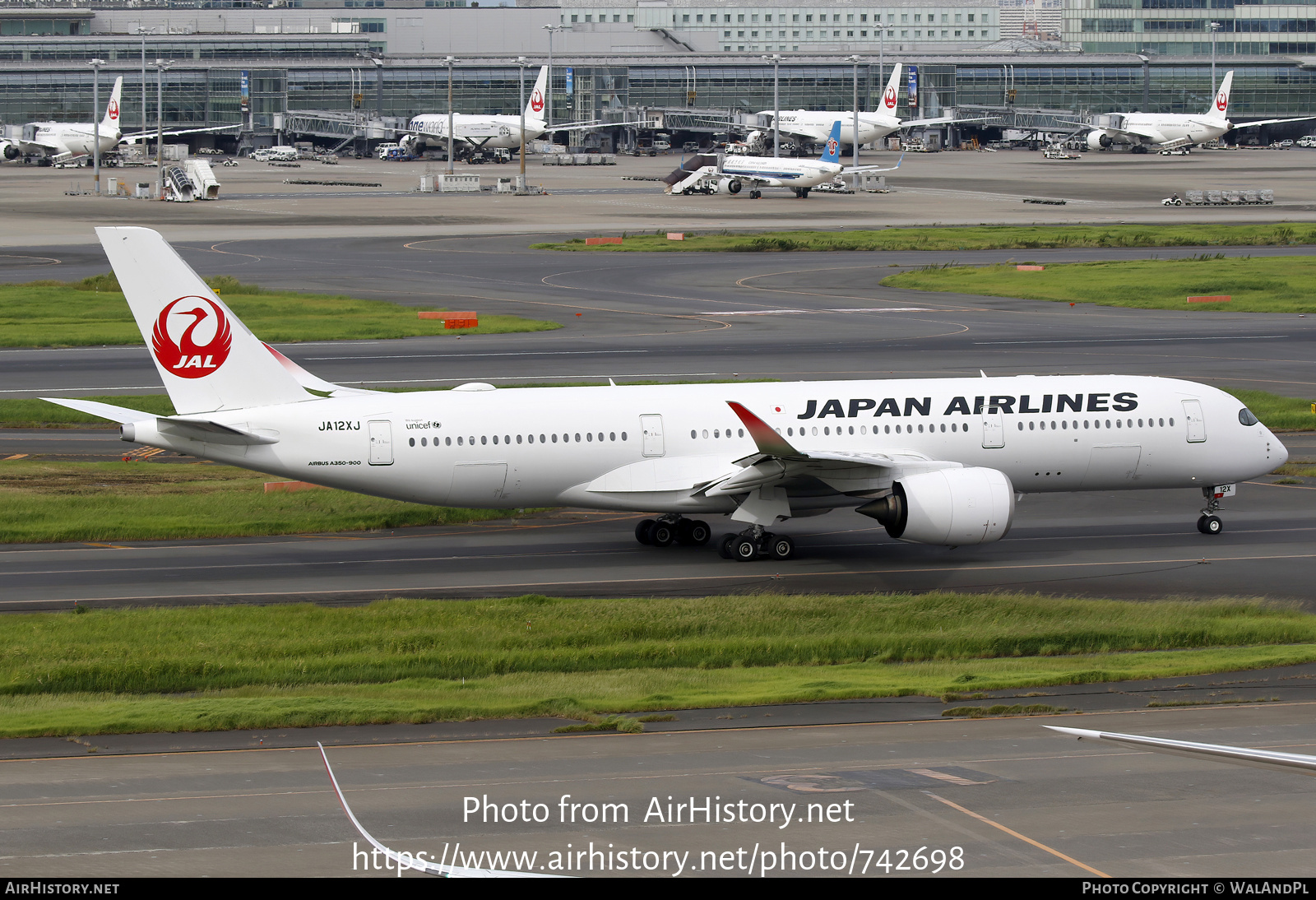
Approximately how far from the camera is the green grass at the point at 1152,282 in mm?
87188

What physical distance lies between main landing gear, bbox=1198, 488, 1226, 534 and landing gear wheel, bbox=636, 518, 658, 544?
584 inches

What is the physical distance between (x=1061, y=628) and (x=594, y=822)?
15.6 m

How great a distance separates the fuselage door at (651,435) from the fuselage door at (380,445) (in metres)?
6.28

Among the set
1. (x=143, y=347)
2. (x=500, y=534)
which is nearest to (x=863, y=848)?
(x=500, y=534)

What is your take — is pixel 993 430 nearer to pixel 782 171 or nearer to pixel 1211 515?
pixel 1211 515

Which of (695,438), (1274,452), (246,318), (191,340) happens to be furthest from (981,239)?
(191,340)

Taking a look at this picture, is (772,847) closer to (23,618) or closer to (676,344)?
(23,618)

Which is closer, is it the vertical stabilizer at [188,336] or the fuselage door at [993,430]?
the vertical stabilizer at [188,336]

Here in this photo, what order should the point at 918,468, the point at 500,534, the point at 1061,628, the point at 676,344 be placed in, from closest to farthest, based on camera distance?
the point at 1061,628, the point at 918,468, the point at 500,534, the point at 676,344

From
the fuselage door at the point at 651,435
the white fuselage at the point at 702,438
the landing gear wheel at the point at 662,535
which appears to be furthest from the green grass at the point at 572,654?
the landing gear wheel at the point at 662,535

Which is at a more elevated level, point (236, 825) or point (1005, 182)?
point (1005, 182)

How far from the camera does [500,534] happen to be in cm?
4309

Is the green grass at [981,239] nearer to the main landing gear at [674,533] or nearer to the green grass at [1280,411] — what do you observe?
the green grass at [1280,411]

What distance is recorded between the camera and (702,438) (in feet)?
131
